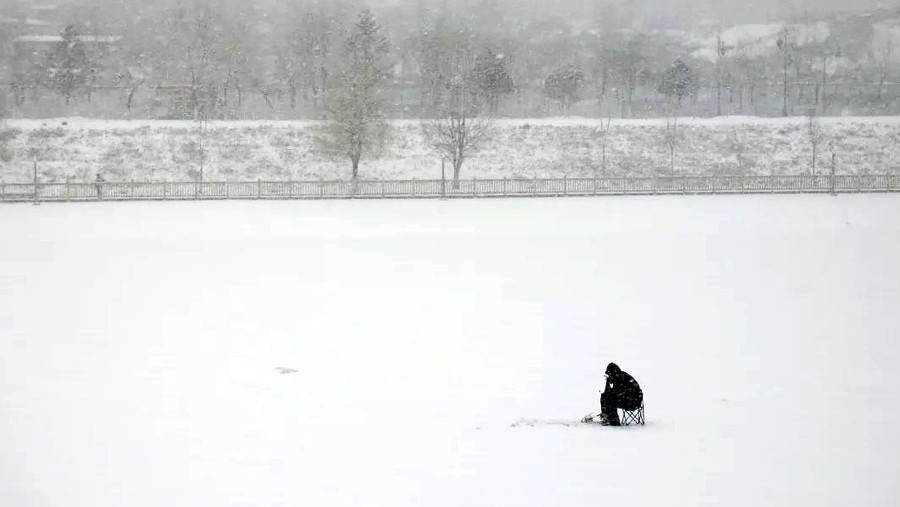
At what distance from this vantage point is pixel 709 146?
75625 mm

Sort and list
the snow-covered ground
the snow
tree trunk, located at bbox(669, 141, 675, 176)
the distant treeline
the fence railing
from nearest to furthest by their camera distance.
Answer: the fence railing → the snow-covered ground → tree trunk, located at bbox(669, 141, 675, 176) → the distant treeline → the snow

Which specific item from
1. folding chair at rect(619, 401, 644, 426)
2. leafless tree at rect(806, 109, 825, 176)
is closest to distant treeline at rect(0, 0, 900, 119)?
leafless tree at rect(806, 109, 825, 176)

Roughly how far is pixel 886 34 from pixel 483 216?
6585 centimetres

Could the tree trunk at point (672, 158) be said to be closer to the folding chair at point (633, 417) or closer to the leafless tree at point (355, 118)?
the leafless tree at point (355, 118)

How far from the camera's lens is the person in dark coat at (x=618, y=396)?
13555mm

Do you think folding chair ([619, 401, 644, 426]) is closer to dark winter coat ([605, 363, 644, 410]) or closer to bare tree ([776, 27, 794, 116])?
dark winter coat ([605, 363, 644, 410])

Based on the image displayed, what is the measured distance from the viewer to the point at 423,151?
2904 inches

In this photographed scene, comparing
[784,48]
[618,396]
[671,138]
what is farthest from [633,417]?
[784,48]

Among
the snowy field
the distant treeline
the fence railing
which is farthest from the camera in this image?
the distant treeline

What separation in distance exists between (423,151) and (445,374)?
58.1 meters

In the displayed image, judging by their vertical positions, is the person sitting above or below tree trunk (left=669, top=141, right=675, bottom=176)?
below

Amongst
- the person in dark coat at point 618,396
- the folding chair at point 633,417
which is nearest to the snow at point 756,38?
the folding chair at point 633,417

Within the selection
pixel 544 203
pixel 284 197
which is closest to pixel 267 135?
pixel 284 197

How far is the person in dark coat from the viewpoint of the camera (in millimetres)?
13555
